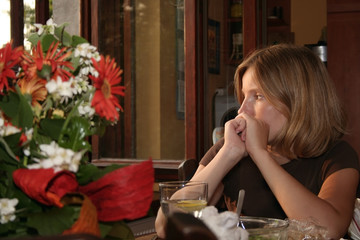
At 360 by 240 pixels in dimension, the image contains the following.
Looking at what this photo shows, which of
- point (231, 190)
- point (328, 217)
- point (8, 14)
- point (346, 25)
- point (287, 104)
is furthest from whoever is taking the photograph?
point (346, 25)

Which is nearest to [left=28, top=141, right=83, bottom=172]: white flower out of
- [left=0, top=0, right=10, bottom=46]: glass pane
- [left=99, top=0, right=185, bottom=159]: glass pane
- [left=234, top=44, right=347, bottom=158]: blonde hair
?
[left=234, top=44, right=347, bottom=158]: blonde hair

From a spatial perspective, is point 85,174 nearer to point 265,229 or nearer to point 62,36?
point 62,36

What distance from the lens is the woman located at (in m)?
1.52

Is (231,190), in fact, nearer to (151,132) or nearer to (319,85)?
(319,85)

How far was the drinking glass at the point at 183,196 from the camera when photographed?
88 centimetres

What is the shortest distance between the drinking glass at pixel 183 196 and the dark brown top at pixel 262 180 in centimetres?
68

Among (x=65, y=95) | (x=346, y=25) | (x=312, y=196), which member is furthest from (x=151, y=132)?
(x=65, y=95)

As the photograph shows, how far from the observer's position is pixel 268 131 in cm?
158

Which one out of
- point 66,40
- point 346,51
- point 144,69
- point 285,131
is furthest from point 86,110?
point 346,51

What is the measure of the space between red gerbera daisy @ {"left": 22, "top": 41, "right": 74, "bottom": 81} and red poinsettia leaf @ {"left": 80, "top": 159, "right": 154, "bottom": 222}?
0.15 metres

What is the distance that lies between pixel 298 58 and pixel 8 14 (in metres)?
2.02

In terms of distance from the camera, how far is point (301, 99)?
5.14 feet

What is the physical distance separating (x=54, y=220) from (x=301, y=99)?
117cm

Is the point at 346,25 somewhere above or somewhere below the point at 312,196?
above
